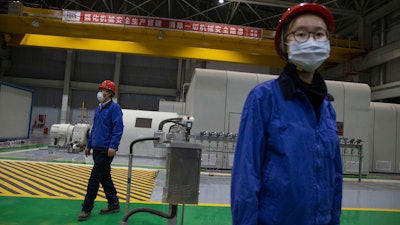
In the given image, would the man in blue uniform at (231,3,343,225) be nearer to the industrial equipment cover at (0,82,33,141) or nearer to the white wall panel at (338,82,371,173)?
the white wall panel at (338,82,371,173)

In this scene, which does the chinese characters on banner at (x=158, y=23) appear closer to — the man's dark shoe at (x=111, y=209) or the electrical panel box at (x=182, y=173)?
the man's dark shoe at (x=111, y=209)

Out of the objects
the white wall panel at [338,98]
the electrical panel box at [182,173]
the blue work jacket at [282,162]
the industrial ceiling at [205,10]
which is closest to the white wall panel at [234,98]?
the white wall panel at [338,98]

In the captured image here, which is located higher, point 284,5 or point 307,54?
point 284,5

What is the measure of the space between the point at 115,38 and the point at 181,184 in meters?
11.5

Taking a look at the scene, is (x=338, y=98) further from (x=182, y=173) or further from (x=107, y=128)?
(x=182, y=173)

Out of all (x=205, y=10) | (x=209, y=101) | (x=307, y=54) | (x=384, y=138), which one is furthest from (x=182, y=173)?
(x=205, y=10)

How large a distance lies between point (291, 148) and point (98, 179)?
316 centimetres

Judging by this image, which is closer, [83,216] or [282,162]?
[282,162]

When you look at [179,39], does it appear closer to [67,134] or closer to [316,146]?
[67,134]

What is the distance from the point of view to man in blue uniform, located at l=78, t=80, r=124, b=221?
3771 mm

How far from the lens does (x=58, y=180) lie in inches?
233

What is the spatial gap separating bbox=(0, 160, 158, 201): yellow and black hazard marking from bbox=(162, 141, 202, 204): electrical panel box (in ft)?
8.43

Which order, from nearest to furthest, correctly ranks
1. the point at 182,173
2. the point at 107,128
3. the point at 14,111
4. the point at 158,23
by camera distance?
1. the point at 182,173
2. the point at 107,128
3. the point at 14,111
4. the point at 158,23

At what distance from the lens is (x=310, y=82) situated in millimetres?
1478
